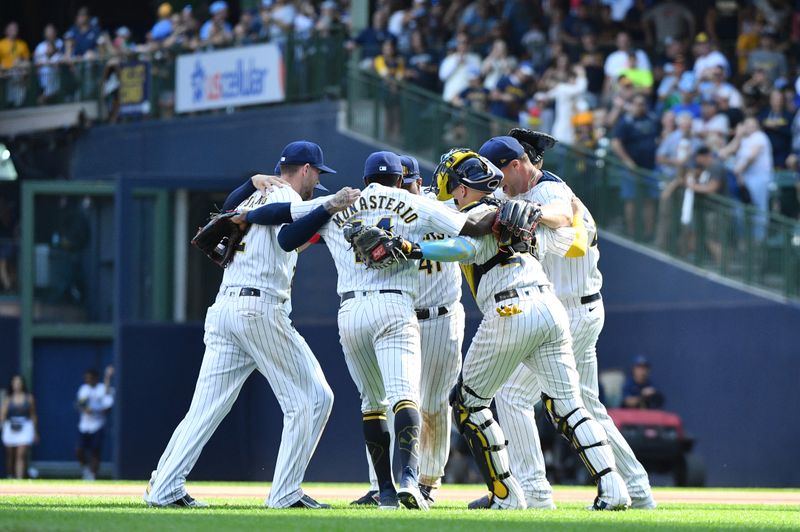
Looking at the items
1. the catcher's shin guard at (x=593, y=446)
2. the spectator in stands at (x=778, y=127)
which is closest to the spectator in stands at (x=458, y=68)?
the spectator in stands at (x=778, y=127)

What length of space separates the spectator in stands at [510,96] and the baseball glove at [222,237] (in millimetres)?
10296

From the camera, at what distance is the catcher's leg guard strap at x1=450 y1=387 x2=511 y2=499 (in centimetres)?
869

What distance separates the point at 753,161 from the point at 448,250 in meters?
9.48

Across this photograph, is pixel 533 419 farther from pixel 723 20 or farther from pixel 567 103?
pixel 723 20

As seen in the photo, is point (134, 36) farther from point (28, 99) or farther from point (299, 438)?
point (299, 438)

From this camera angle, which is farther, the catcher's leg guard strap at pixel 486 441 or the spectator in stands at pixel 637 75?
the spectator in stands at pixel 637 75

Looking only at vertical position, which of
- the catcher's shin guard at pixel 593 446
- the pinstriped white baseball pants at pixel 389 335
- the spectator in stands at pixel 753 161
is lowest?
the catcher's shin guard at pixel 593 446

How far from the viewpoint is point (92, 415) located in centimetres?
1997

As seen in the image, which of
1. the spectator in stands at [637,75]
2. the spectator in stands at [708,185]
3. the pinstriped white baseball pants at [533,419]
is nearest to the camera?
the pinstriped white baseball pants at [533,419]

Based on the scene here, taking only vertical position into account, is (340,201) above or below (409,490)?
above

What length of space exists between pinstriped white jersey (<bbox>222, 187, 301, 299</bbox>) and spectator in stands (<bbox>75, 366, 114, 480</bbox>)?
450 inches

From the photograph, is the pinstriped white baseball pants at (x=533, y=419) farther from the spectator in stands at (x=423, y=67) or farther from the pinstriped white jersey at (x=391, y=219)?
the spectator in stands at (x=423, y=67)

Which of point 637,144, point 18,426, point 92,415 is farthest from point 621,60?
point 18,426

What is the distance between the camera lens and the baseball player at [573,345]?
9039mm
